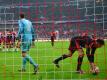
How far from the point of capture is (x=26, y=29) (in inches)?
422

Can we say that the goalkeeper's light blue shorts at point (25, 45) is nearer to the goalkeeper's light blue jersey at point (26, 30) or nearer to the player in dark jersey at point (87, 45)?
the goalkeeper's light blue jersey at point (26, 30)

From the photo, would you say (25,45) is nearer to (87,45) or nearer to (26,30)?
(26,30)

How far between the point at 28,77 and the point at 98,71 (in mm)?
1938

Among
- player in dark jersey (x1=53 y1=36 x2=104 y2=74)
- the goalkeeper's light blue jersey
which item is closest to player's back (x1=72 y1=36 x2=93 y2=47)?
player in dark jersey (x1=53 y1=36 x2=104 y2=74)

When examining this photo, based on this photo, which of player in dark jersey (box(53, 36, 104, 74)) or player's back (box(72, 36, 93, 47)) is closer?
player in dark jersey (box(53, 36, 104, 74))

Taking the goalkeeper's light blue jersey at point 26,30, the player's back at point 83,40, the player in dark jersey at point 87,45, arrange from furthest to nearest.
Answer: the goalkeeper's light blue jersey at point 26,30 → the player's back at point 83,40 → the player in dark jersey at point 87,45

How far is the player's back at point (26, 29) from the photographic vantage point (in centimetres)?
1063

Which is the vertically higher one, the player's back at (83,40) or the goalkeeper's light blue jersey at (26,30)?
the goalkeeper's light blue jersey at (26,30)

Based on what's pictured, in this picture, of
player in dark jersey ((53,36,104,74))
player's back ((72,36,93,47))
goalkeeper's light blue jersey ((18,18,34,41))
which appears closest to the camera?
player in dark jersey ((53,36,104,74))

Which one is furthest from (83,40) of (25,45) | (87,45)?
(25,45)

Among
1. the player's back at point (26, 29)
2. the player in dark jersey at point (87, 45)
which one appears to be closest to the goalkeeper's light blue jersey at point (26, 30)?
the player's back at point (26, 29)

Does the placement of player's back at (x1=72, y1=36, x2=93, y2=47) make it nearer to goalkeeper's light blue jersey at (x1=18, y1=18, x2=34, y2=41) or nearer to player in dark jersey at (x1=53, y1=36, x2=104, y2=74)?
player in dark jersey at (x1=53, y1=36, x2=104, y2=74)

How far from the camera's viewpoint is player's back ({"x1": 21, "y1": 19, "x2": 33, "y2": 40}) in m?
10.6

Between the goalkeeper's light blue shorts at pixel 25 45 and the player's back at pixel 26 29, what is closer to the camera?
the goalkeeper's light blue shorts at pixel 25 45
